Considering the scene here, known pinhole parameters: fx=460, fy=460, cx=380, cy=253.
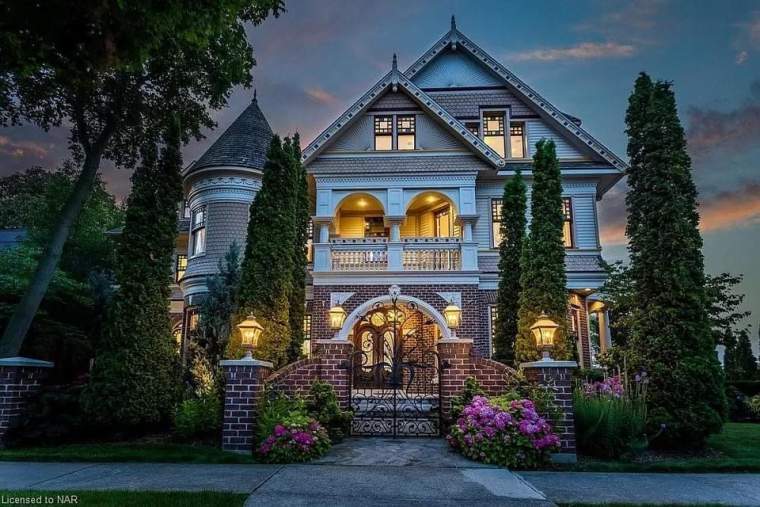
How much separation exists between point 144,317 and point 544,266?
7898 millimetres

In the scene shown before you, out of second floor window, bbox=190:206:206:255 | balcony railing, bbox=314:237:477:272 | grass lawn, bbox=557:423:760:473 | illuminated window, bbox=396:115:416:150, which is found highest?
illuminated window, bbox=396:115:416:150

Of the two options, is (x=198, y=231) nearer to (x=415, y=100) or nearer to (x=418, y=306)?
(x=418, y=306)

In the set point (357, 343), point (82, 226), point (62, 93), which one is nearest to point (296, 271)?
point (357, 343)

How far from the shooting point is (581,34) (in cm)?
1722

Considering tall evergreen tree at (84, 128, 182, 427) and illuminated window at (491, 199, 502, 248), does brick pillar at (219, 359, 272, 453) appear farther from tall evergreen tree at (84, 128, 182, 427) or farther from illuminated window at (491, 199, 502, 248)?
illuminated window at (491, 199, 502, 248)

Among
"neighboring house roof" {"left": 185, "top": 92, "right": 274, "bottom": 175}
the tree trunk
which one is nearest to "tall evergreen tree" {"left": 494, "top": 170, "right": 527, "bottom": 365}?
"neighboring house roof" {"left": 185, "top": 92, "right": 274, "bottom": 175}

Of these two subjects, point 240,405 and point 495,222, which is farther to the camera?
point 495,222

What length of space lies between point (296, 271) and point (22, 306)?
19.7 ft

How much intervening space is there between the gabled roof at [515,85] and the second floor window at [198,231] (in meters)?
9.34

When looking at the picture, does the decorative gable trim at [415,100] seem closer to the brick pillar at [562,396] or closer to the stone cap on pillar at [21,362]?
the brick pillar at [562,396]

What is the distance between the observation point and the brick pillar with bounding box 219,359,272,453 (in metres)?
6.89

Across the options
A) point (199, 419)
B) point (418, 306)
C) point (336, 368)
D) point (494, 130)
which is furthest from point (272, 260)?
point (494, 130)

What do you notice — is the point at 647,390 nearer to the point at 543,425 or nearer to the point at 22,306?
the point at 543,425

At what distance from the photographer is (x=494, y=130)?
16.9 metres
